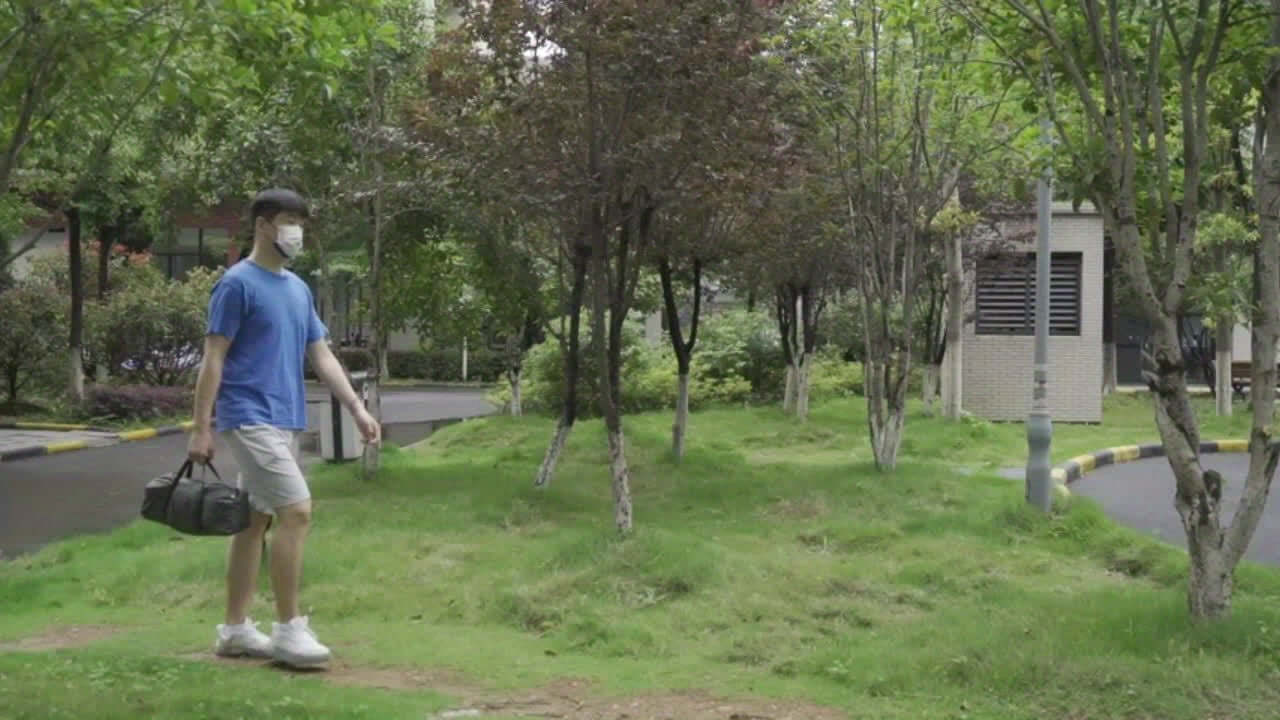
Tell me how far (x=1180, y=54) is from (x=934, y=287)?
55.3 feet

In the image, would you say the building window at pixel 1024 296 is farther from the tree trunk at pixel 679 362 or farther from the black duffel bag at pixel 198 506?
the black duffel bag at pixel 198 506

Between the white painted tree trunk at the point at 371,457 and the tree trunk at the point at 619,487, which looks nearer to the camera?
the tree trunk at the point at 619,487

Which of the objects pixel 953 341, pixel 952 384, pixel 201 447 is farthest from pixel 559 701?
pixel 953 341

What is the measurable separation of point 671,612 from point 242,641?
2.24 m

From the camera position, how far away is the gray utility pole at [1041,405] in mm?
10789

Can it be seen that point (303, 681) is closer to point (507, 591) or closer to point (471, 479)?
point (507, 591)

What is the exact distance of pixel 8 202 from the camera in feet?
60.7

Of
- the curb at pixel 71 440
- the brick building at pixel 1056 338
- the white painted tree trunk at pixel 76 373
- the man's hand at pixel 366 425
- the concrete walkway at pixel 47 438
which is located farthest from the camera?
the brick building at pixel 1056 338

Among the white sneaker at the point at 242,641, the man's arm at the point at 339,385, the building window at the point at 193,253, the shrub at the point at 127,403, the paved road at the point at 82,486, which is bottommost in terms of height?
the paved road at the point at 82,486

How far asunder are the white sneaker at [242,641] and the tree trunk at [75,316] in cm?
1754

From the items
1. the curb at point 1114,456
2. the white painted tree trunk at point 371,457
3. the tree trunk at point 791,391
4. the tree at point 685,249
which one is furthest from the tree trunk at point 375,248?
the tree trunk at point 791,391

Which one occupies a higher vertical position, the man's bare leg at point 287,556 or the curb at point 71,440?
the man's bare leg at point 287,556

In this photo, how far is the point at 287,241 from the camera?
591 cm

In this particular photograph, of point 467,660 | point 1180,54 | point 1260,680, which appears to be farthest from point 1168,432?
point 467,660
